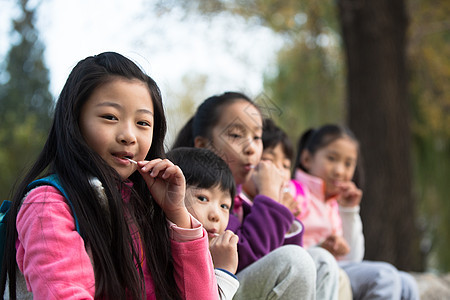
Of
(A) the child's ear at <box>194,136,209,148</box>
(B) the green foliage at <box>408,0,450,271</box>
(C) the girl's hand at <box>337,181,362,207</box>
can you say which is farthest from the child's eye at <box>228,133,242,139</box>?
(B) the green foliage at <box>408,0,450,271</box>

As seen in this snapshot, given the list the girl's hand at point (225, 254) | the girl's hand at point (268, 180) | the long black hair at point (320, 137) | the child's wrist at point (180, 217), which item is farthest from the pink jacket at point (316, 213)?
the child's wrist at point (180, 217)

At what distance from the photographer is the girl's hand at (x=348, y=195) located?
261 centimetres

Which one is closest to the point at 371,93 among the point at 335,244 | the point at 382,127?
the point at 382,127

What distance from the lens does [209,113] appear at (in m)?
2.03

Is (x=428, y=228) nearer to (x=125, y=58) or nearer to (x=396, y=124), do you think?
(x=396, y=124)

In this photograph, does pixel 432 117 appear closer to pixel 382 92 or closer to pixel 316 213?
pixel 382 92

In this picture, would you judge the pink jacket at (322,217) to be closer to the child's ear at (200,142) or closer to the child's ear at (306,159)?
the child's ear at (306,159)

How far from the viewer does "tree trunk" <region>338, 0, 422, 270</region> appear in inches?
194

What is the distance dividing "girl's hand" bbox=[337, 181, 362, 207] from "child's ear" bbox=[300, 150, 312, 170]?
0.26 m

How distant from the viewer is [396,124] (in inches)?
197

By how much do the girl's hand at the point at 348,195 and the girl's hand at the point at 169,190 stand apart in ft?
4.70

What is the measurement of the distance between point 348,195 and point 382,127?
254 centimetres

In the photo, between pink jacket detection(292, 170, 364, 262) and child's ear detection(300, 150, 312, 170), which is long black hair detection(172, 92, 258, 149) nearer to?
pink jacket detection(292, 170, 364, 262)

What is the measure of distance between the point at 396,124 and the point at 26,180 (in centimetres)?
A: 434
